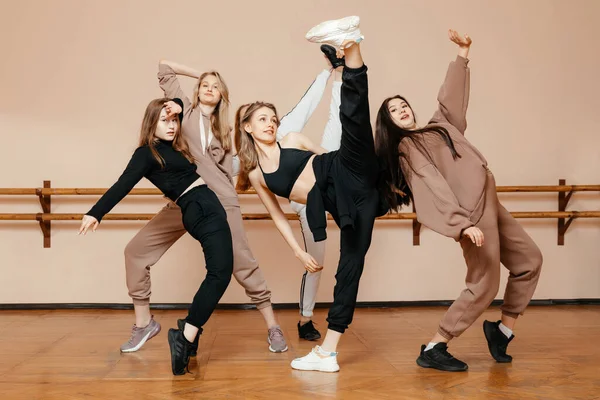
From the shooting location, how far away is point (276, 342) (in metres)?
3.25

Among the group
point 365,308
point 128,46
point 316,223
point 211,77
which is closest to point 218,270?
point 316,223

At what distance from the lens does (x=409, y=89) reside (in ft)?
16.0

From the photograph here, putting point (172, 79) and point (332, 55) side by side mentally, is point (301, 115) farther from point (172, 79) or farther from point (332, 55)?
point (332, 55)

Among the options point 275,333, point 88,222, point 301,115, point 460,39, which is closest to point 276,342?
point 275,333

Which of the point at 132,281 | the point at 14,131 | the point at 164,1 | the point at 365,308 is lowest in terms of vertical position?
the point at 365,308

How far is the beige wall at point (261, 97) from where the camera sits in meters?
4.76

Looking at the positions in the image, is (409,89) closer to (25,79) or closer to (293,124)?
(293,124)

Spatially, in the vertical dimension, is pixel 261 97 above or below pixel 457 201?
above

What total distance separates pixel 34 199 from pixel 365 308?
2539 mm

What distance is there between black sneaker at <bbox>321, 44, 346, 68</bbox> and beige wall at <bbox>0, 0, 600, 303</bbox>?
2.03 metres

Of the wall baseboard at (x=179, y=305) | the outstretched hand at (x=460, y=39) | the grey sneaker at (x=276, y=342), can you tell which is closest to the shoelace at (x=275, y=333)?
the grey sneaker at (x=276, y=342)

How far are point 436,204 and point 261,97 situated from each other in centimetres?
235

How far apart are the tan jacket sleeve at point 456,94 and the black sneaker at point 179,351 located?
1533 mm

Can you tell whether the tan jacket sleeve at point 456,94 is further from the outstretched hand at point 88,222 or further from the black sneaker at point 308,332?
the outstretched hand at point 88,222
